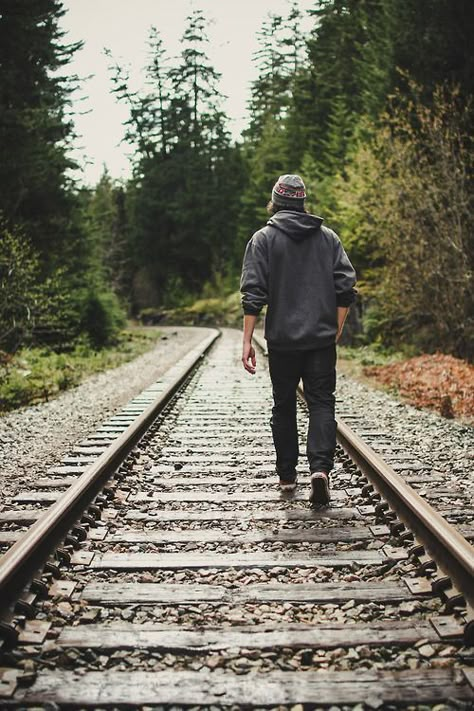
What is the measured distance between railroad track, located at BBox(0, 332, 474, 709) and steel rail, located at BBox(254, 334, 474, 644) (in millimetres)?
14

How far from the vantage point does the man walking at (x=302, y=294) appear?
4160mm

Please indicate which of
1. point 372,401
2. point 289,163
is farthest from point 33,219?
point 289,163

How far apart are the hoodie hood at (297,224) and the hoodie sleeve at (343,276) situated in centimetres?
20

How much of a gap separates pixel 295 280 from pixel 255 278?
0.26 meters

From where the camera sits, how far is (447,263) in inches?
480

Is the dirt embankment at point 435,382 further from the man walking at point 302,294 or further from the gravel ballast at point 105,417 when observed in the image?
the man walking at point 302,294

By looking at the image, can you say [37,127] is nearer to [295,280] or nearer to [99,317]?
[99,317]

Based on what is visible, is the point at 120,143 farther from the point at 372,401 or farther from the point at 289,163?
the point at 372,401

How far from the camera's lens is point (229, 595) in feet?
9.59

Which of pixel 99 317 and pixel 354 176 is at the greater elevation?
pixel 354 176

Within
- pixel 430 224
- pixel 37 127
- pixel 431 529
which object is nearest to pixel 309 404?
pixel 431 529

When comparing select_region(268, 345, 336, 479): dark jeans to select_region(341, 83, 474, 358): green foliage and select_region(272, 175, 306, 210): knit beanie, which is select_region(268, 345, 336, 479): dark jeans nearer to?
select_region(272, 175, 306, 210): knit beanie

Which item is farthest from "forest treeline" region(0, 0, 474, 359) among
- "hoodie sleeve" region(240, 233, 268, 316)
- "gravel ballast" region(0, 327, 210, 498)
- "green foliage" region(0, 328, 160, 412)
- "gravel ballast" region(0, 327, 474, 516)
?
"hoodie sleeve" region(240, 233, 268, 316)

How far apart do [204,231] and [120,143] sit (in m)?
9.96
